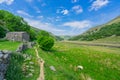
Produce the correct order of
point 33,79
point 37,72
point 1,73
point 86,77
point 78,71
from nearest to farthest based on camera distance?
point 1,73 < point 33,79 < point 37,72 < point 86,77 < point 78,71

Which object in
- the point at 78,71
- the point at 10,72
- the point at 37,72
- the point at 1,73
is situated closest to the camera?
the point at 1,73

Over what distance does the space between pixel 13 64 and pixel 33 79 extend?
3673 mm

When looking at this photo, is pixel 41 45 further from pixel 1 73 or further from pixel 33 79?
pixel 1 73

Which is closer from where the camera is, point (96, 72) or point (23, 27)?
point (96, 72)

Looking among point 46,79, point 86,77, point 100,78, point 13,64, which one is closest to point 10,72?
point 13,64

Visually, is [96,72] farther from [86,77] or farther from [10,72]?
[10,72]

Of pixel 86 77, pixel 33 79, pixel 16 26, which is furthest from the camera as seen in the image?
pixel 16 26

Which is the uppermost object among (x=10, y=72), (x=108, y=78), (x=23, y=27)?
(x=23, y=27)

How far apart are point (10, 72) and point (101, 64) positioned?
1260 inches

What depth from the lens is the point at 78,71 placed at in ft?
129

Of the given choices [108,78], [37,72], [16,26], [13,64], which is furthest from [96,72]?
[16,26]

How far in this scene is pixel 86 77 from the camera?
1438 inches

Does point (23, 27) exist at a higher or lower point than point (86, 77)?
higher

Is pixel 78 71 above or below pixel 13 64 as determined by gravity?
below
